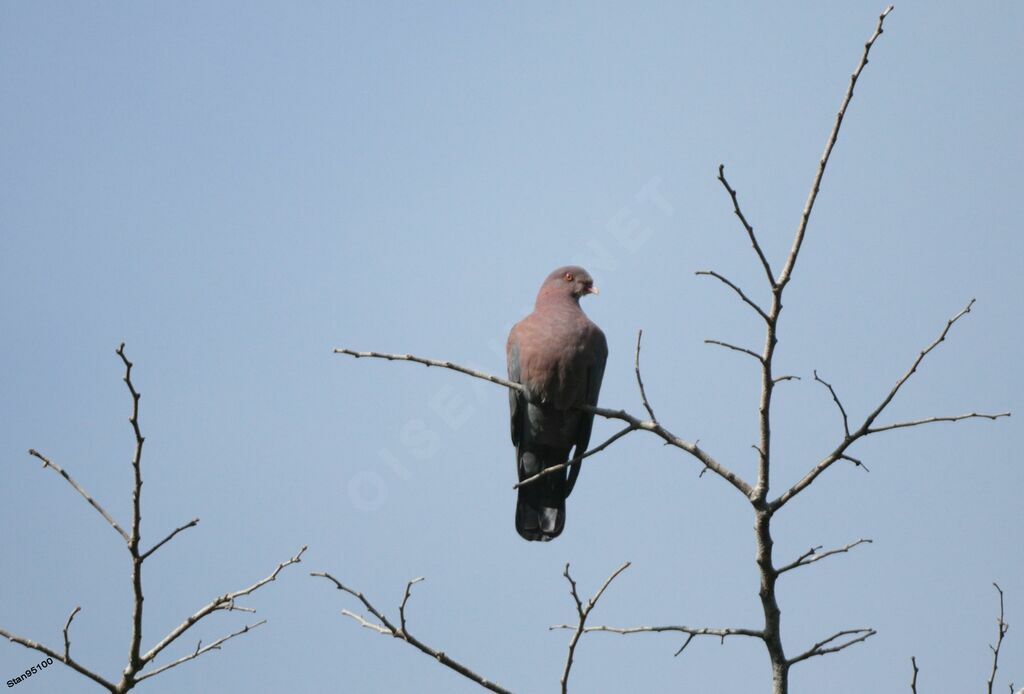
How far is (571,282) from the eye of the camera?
6500 millimetres

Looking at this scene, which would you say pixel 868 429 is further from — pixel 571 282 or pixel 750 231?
pixel 571 282

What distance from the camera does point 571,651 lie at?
141 inches

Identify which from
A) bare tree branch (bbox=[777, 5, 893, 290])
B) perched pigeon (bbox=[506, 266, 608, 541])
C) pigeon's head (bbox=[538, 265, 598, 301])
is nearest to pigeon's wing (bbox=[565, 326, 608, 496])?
perched pigeon (bbox=[506, 266, 608, 541])

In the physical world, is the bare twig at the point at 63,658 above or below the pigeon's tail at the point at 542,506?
below

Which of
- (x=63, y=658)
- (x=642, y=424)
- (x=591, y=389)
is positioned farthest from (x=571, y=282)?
(x=63, y=658)

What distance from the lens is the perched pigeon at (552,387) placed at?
574cm

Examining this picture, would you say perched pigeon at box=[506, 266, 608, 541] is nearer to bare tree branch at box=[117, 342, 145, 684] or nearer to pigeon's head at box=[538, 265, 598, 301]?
pigeon's head at box=[538, 265, 598, 301]

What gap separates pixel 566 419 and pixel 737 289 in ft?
8.39

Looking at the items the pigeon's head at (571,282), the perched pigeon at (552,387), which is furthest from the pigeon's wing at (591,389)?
the pigeon's head at (571,282)

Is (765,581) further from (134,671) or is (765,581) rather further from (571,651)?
(134,671)

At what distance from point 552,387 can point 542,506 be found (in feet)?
2.78

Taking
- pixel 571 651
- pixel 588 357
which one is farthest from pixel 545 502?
pixel 571 651

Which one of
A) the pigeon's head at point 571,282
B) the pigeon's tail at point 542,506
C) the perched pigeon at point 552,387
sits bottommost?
the pigeon's tail at point 542,506

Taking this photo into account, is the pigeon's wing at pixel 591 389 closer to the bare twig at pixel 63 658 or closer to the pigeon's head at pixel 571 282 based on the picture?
the pigeon's head at pixel 571 282
